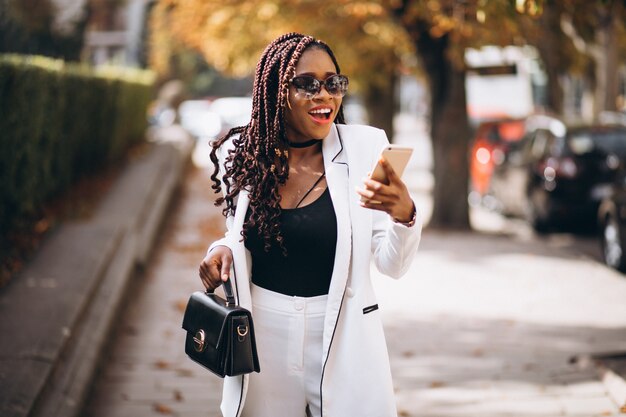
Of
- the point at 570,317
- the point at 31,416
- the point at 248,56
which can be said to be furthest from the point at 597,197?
the point at 31,416

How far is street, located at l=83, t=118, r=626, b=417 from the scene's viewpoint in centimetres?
620

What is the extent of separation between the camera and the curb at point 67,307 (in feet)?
17.7

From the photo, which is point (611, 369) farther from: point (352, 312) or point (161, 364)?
point (352, 312)

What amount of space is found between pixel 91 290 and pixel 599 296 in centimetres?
525

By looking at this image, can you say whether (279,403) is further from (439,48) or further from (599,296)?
(439,48)

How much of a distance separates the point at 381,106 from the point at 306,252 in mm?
21597

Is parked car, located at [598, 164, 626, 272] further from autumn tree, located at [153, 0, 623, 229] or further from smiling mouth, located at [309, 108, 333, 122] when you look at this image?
smiling mouth, located at [309, 108, 333, 122]

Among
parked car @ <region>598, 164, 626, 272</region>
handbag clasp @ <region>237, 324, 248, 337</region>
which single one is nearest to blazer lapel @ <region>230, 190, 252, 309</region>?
handbag clasp @ <region>237, 324, 248, 337</region>

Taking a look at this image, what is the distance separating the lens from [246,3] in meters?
15.4

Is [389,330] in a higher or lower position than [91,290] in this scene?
lower

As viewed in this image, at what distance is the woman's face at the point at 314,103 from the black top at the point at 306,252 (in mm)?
253

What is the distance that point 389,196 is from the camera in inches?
113

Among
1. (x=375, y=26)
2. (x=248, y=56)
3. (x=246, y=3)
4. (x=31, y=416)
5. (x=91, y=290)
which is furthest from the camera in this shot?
(x=248, y=56)

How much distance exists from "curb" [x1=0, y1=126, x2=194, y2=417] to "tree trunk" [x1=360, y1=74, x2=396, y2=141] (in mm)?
13229
